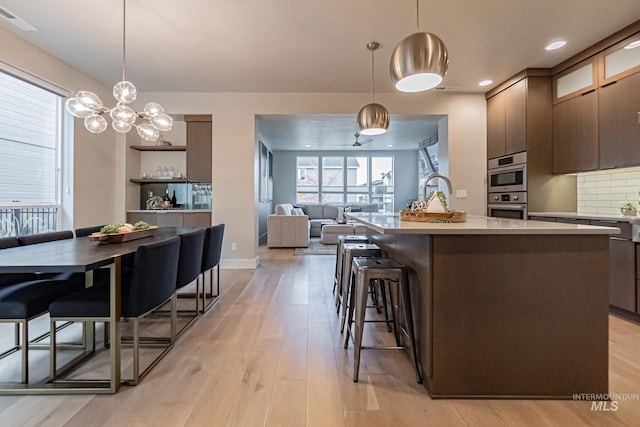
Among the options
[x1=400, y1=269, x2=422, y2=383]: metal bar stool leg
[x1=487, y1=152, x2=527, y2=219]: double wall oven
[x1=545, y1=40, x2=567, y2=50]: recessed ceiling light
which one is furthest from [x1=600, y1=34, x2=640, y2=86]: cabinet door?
[x1=400, y1=269, x2=422, y2=383]: metal bar stool leg

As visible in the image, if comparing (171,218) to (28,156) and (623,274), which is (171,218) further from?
(623,274)

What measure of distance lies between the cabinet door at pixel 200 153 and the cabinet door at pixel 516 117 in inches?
170

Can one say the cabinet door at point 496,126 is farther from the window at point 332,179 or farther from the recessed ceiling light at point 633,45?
the window at point 332,179

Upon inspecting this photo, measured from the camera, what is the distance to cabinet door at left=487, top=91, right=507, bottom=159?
4.32 m

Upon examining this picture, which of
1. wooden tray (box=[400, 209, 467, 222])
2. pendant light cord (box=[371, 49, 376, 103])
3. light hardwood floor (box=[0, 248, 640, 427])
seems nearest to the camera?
light hardwood floor (box=[0, 248, 640, 427])

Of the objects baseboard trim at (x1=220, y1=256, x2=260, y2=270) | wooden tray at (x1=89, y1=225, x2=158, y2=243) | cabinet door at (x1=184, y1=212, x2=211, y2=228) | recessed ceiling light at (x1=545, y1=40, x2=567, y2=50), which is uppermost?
recessed ceiling light at (x1=545, y1=40, x2=567, y2=50)

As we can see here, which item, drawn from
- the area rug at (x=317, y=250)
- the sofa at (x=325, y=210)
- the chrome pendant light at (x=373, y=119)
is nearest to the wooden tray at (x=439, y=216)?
the chrome pendant light at (x=373, y=119)

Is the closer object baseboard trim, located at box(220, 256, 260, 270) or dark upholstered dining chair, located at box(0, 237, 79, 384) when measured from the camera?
dark upholstered dining chair, located at box(0, 237, 79, 384)

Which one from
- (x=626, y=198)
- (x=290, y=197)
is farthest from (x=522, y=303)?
(x=290, y=197)

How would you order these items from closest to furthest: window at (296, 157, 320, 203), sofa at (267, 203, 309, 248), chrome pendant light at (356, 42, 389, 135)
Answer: chrome pendant light at (356, 42, 389, 135) → sofa at (267, 203, 309, 248) → window at (296, 157, 320, 203)

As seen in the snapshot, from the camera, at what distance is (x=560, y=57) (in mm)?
3529

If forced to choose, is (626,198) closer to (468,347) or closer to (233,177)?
(468,347)

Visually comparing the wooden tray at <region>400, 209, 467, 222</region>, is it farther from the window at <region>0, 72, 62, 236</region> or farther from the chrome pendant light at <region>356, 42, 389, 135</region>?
the window at <region>0, 72, 62, 236</region>

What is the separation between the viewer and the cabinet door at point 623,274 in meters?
2.61
